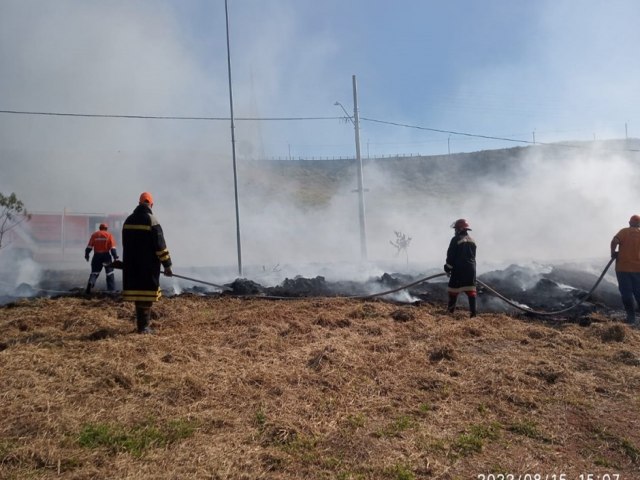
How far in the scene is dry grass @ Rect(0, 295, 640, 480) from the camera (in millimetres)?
2646

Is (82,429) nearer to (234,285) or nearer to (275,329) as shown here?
(275,329)

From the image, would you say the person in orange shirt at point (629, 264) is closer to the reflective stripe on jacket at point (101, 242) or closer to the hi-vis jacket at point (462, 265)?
the hi-vis jacket at point (462, 265)

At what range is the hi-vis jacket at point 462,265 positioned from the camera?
7.31 m

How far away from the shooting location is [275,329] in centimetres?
566

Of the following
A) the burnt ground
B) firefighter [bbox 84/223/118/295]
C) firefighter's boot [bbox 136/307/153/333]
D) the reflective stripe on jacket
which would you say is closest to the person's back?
the burnt ground

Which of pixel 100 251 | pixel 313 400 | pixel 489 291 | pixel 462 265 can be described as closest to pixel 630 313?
pixel 489 291

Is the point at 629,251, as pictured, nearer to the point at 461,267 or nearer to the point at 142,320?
the point at 461,267

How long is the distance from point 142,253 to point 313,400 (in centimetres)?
331

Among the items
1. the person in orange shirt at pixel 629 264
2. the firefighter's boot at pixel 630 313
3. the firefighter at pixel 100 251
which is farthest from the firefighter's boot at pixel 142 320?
the person in orange shirt at pixel 629 264

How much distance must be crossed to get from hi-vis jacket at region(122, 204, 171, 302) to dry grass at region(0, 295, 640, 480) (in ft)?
2.11

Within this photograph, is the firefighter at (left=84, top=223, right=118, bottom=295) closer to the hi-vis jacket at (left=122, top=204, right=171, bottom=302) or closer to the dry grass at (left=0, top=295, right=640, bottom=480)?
the dry grass at (left=0, top=295, right=640, bottom=480)

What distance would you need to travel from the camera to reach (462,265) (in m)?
7.33

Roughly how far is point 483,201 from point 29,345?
1095 inches

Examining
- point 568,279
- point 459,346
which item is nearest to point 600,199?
point 568,279
